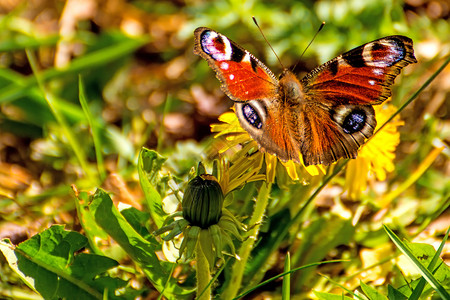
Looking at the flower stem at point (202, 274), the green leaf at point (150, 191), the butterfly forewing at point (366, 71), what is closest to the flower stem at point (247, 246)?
the flower stem at point (202, 274)

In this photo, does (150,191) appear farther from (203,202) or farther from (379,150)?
(379,150)

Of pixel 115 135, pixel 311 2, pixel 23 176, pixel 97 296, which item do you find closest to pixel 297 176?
pixel 97 296

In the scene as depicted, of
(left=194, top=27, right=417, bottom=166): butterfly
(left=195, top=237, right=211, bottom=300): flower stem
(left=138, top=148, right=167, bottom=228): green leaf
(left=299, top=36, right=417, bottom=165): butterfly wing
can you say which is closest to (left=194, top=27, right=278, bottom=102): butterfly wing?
(left=194, top=27, right=417, bottom=166): butterfly

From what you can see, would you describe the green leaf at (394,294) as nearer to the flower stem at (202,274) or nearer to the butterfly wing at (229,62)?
the flower stem at (202,274)

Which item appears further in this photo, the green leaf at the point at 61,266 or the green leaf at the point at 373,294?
the green leaf at the point at 61,266

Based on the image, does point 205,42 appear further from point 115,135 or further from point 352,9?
point 352,9

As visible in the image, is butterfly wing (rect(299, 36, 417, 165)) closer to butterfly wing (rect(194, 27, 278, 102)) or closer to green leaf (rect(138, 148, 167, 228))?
butterfly wing (rect(194, 27, 278, 102))
